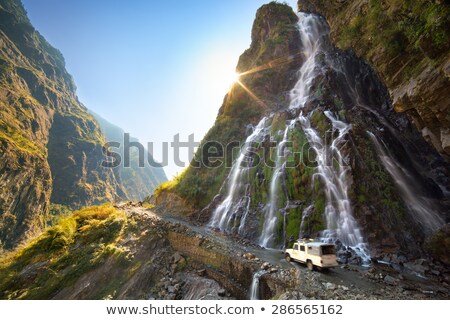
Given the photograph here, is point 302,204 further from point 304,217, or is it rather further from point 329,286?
point 329,286

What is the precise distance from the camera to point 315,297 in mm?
9820

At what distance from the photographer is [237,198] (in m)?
25.6

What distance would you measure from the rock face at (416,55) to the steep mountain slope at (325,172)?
4907mm

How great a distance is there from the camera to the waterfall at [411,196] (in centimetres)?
1744

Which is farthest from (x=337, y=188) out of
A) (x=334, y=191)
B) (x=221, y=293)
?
(x=221, y=293)

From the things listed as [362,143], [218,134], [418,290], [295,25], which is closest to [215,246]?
[418,290]

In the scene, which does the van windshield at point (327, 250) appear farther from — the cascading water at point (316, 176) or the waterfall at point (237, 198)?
the waterfall at point (237, 198)

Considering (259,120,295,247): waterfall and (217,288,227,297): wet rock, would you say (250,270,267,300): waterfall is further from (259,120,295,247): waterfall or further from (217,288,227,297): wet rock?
(259,120,295,247): waterfall

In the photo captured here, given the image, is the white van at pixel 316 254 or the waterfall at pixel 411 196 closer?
the white van at pixel 316 254

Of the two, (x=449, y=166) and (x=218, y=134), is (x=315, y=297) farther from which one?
(x=218, y=134)

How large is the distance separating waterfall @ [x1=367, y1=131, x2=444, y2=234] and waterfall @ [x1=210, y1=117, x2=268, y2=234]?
41.4ft

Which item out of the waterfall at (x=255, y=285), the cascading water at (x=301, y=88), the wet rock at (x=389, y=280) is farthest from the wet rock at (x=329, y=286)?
the cascading water at (x=301, y=88)

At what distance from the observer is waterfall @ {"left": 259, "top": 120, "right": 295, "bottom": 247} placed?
20281 millimetres

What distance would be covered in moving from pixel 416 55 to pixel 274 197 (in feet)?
47.9
